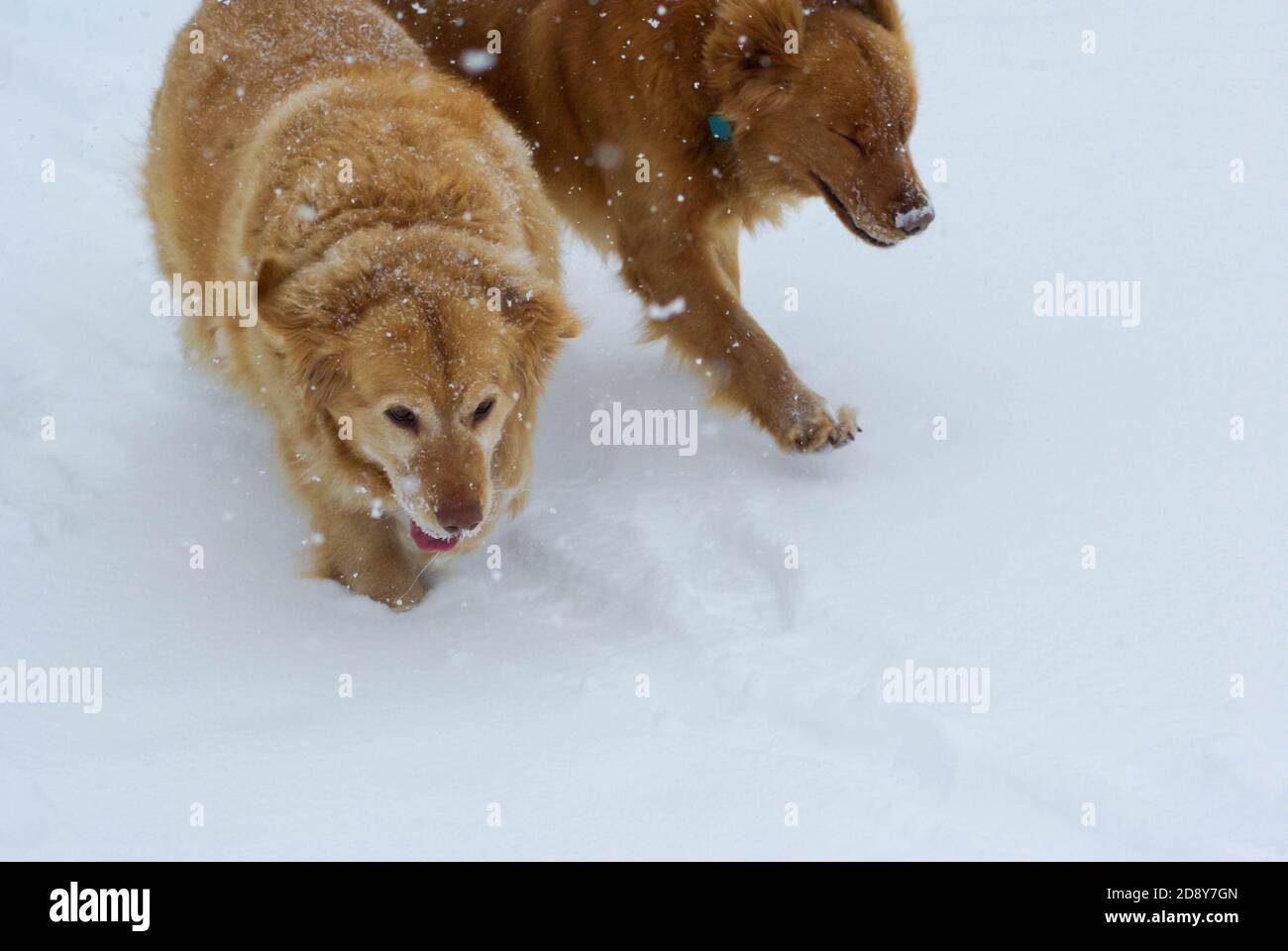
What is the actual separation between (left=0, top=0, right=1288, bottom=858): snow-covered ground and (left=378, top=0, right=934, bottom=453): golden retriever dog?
406mm

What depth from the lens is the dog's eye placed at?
357 cm

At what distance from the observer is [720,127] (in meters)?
4.79

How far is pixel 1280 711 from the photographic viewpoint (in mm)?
3275

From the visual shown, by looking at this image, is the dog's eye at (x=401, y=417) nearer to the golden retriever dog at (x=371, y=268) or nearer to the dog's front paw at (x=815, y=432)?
the golden retriever dog at (x=371, y=268)

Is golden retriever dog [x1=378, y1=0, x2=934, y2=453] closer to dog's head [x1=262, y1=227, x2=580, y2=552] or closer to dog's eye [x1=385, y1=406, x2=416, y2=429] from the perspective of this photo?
dog's head [x1=262, y1=227, x2=580, y2=552]

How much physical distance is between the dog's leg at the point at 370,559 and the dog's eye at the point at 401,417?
2.44 ft

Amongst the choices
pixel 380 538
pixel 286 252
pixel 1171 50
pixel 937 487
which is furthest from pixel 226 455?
pixel 1171 50

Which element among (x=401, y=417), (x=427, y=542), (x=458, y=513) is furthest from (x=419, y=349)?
(x=427, y=542)

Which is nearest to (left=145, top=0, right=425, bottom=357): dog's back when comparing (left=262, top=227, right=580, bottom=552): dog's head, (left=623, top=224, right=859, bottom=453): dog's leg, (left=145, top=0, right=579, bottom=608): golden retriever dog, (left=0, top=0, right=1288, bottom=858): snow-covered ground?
(left=145, top=0, right=579, bottom=608): golden retriever dog

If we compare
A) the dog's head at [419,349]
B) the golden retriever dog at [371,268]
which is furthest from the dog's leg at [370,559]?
the dog's head at [419,349]

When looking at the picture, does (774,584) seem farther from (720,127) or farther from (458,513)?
(720,127)

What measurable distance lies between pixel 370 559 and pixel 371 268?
117 centimetres

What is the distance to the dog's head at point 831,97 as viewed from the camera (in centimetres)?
456

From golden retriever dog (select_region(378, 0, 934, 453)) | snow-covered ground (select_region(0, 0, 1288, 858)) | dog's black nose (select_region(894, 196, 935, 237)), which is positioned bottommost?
snow-covered ground (select_region(0, 0, 1288, 858))
